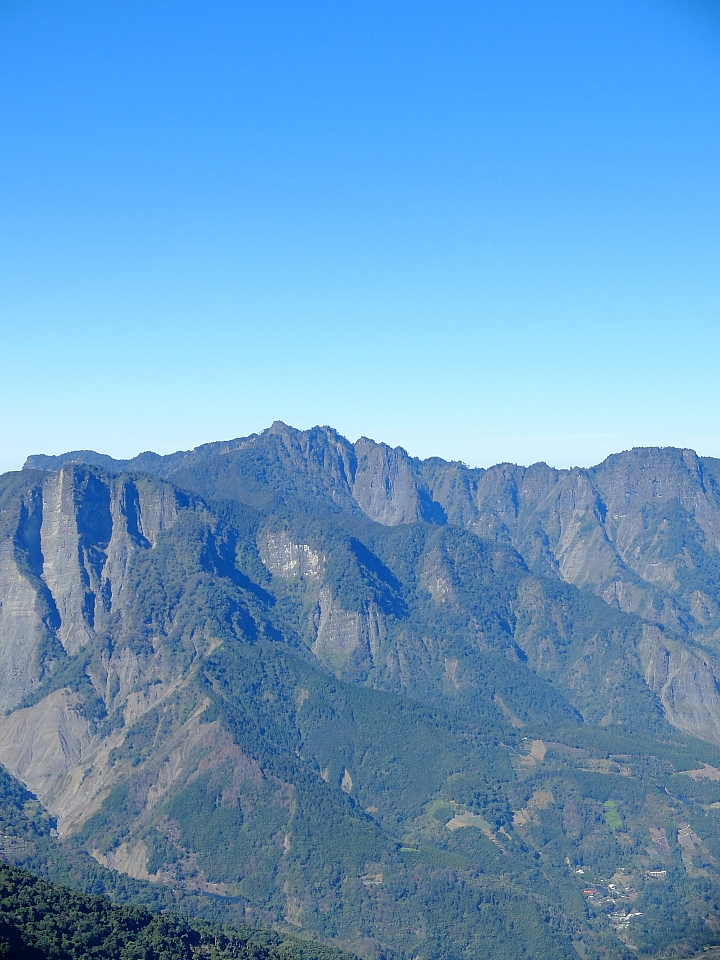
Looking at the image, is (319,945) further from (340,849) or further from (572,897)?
(572,897)

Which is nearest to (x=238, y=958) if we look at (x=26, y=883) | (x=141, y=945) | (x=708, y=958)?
(x=141, y=945)

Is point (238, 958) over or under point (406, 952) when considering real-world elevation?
over

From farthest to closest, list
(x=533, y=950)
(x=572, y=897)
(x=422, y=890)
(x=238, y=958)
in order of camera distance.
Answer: (x=572, y=897)
(x=422, y=890)
(x=533, y=950)
(x=238, y=958)

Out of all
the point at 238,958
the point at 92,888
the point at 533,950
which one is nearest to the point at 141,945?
the point at 238,958

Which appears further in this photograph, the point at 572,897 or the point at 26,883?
the point at 572,897

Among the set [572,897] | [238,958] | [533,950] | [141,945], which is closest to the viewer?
[141,945]

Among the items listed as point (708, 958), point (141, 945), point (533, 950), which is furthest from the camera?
point (533, 950)

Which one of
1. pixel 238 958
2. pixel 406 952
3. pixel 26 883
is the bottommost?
pixel 406 952

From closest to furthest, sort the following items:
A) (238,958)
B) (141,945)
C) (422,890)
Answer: (141,945)
(238,958)
(422,890)

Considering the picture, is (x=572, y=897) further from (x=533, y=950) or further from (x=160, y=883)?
(x=160, y=883)
